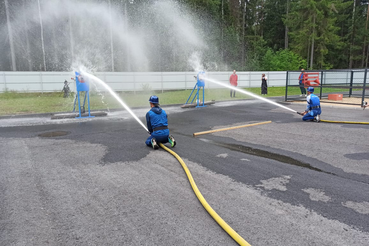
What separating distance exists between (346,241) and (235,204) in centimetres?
133

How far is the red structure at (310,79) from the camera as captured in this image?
17094mm

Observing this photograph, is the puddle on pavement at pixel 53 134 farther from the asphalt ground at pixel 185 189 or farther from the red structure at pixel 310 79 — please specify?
the red structure at pixel 310 79

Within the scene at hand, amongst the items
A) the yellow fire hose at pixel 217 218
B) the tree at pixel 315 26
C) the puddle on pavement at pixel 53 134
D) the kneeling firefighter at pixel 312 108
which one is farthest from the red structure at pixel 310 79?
the tree at pixel 315 26

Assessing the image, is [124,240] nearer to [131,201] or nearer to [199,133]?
[131,201]

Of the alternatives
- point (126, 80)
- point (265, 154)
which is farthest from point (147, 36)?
point (265, 154)

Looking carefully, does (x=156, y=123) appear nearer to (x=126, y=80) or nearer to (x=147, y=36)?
(x=126, y=80)

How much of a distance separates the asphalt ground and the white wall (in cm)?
1276

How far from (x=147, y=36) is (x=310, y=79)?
22449 millimetres

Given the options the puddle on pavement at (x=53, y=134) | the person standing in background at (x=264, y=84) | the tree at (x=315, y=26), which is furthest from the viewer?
the tree at (x=315, y=26)

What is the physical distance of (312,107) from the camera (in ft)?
32.5

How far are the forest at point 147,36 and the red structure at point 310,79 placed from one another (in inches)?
766

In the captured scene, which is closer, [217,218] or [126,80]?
[217,218]

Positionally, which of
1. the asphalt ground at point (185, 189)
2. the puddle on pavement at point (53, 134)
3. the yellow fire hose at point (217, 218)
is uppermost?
the yellow fire hose at point (217, 218)

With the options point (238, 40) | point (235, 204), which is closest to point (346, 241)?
point (235, 204)
